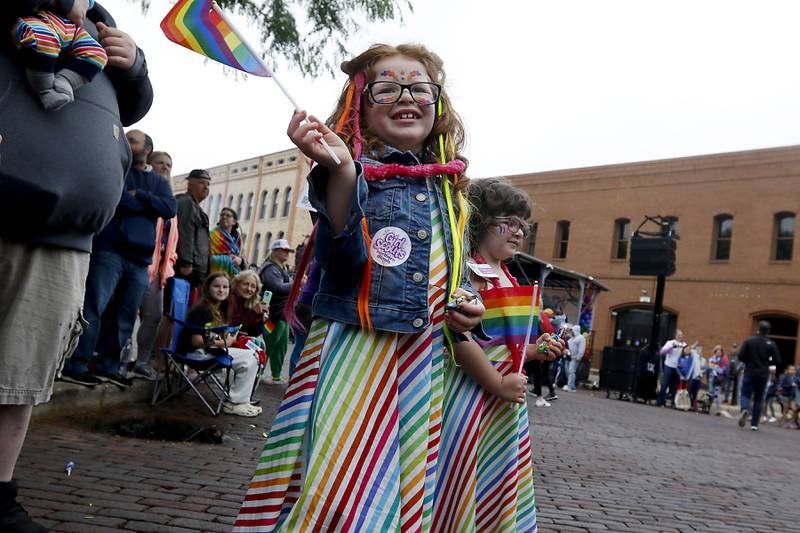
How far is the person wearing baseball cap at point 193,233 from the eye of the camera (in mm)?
7219

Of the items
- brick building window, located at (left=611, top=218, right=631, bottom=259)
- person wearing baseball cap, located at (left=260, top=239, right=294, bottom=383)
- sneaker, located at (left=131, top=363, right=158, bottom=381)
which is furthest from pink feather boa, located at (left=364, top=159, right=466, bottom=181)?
brick building window, located at (left=611, top=218, right=631, bottom=259)

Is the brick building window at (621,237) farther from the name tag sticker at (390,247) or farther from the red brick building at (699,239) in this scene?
the name tag sticker at (390,247)

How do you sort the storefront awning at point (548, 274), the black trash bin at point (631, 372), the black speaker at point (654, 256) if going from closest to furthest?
the black trash bin at point (631, 372) < the black speaker at point (654, 256) < the storefront awning at point (548, 274)

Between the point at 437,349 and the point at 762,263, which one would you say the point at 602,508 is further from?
the point at 762,263

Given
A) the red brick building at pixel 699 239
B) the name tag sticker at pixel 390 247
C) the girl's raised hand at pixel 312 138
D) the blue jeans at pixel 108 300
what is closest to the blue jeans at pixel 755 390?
the red brick building at pixel 699 239

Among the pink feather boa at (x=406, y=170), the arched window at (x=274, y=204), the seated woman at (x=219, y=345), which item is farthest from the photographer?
the arched window at (x=274, y=204)

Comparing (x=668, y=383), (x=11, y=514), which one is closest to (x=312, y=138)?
(x=11, y=514)

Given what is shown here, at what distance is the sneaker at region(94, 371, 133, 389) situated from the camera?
584 centimetres

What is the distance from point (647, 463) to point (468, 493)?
562 centimetres

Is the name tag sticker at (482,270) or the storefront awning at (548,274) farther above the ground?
the storefront awning at (548,274)

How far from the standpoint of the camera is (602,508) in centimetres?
493

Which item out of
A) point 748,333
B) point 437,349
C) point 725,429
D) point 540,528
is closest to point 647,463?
point 540,528

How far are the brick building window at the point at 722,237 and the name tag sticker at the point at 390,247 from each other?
98.7 ft

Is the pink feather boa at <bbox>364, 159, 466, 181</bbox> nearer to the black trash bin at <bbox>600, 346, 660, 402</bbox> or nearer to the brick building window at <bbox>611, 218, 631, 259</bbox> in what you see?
the black trash bin at <bbox>600, 346, 660, 402</bbox>
